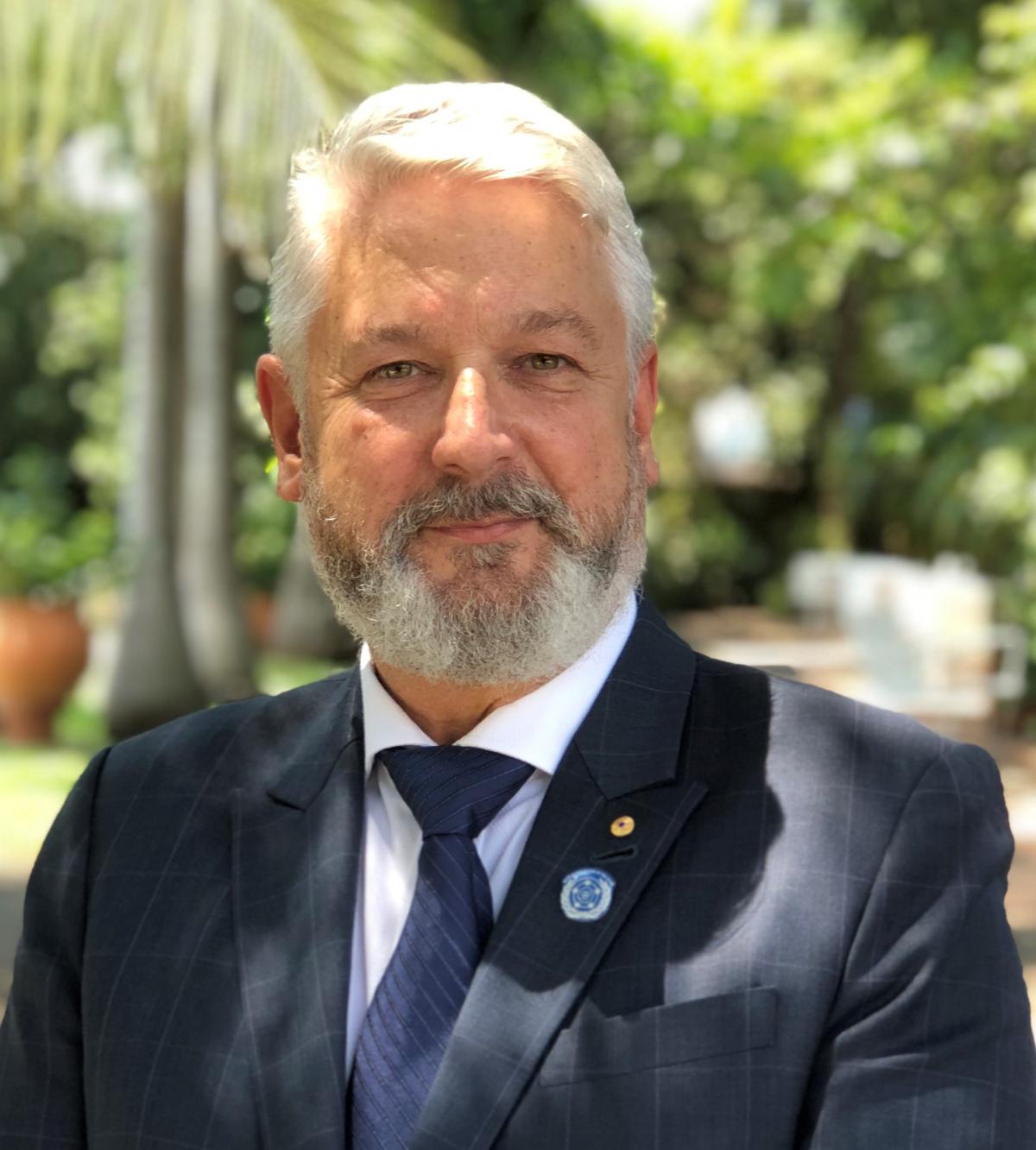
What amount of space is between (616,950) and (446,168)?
796 mm

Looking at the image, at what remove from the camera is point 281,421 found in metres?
2.00

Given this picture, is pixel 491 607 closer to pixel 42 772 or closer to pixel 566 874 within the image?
pixel 566 874

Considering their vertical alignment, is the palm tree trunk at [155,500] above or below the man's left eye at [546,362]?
below

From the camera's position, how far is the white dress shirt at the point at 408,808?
70.2 inches

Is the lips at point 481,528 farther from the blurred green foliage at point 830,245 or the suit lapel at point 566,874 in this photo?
the blurred green foliage at point 830,245

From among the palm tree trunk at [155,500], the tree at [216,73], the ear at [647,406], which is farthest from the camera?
the palm tree trunk at [155,500]

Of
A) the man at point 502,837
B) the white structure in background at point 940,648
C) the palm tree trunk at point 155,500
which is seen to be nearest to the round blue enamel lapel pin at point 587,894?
the man at point 502,837

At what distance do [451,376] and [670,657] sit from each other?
1.32 ft

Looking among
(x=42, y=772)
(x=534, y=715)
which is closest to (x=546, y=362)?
(x=534, y=715)

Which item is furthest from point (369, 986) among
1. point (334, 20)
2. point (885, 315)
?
point (885, 315)

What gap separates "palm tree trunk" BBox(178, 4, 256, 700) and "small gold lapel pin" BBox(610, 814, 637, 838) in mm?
9918

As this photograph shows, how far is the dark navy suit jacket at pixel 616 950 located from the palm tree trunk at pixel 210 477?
31.8 feet

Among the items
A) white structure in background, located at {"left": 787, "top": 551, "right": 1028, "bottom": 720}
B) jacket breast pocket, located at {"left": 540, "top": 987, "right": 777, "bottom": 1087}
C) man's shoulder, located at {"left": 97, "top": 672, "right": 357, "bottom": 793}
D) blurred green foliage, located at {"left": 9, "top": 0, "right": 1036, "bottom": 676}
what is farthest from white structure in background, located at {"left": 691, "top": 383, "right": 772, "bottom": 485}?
jacket breast pocket, located at {"left": 540, "top": 987, "right": 777, "bottom": 1087}

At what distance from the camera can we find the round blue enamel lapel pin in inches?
65.9
